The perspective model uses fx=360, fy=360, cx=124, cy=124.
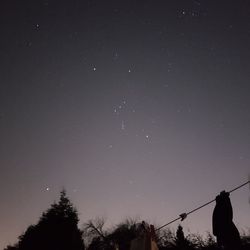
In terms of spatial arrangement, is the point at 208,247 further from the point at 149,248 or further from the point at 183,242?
the point at 149,248

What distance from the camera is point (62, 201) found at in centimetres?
3516

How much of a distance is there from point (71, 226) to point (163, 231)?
35039mm

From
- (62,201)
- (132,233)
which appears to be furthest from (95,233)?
(62,201)

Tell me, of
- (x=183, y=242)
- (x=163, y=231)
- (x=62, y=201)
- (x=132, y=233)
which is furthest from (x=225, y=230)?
(x=163, y=231)

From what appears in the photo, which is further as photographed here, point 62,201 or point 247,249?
point 62,201

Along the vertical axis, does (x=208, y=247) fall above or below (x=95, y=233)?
below

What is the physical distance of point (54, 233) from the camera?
1216 inches

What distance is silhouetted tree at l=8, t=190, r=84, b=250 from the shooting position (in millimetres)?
30297

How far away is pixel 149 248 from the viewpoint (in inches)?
423

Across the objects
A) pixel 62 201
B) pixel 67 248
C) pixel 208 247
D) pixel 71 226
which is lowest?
pixel 208 247

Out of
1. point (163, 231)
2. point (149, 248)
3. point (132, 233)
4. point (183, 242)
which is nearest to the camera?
point (149, 248)

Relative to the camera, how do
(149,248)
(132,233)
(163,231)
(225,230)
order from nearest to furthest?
1. (225,230)
2. (149,248)
3. (132,233)
4. (163,231)

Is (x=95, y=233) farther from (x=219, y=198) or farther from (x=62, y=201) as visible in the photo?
(x=219, y=198)

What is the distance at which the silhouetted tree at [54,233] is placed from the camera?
30297 millimetres
